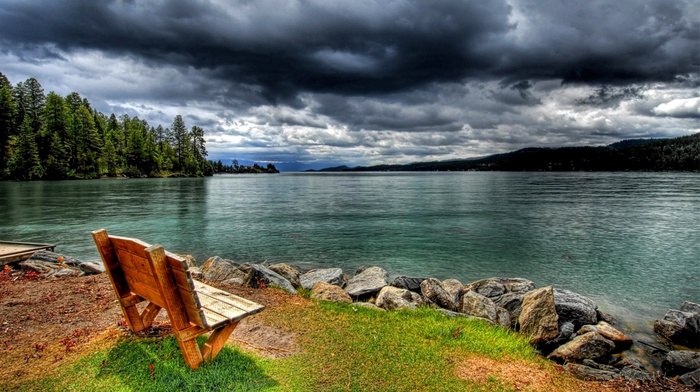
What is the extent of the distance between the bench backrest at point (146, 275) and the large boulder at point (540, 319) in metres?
7.66

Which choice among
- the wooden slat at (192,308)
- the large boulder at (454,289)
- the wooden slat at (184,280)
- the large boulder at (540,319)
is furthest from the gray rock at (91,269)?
the large boulder at (540,319)

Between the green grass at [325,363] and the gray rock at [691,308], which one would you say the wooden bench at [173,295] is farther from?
the gray rock at [691,308]

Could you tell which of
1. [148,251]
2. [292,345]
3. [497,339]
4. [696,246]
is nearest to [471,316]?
[497,339]

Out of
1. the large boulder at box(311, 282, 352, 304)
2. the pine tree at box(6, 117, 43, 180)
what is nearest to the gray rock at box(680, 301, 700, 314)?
the large boulder at box(311, 282, 352, 304)

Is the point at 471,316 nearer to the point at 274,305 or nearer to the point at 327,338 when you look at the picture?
the point at 327,338

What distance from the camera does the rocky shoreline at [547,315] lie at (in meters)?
8.15

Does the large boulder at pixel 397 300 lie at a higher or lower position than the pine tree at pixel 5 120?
lower

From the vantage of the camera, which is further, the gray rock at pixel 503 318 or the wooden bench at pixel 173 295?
the gray rock at pixel 503 318

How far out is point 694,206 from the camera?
45062mm

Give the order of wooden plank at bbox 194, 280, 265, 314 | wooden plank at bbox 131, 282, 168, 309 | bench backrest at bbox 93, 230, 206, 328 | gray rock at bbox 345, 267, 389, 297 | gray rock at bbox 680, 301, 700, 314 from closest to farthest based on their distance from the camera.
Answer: bench backrest at bbox 93, 230, 206, 328 → wooden plank at bbox 131, 282, 168, 309 → wooden plank at bbox 194, 280, 265, 314 → gray rock at bbox 345, 267, 389, 297 → gray rock at bbox 680, 301, 700, 314

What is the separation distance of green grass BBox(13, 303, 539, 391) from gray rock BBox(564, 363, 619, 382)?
661 millimetres

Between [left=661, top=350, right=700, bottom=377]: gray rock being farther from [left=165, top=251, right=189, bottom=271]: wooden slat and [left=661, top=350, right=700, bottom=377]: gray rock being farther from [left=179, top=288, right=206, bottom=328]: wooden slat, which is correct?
[left=165, top=251, right=189, bottom=271]: wooden slat

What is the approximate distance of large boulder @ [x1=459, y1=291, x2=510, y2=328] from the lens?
9719 millimetres

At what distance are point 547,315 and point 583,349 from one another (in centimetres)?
107
